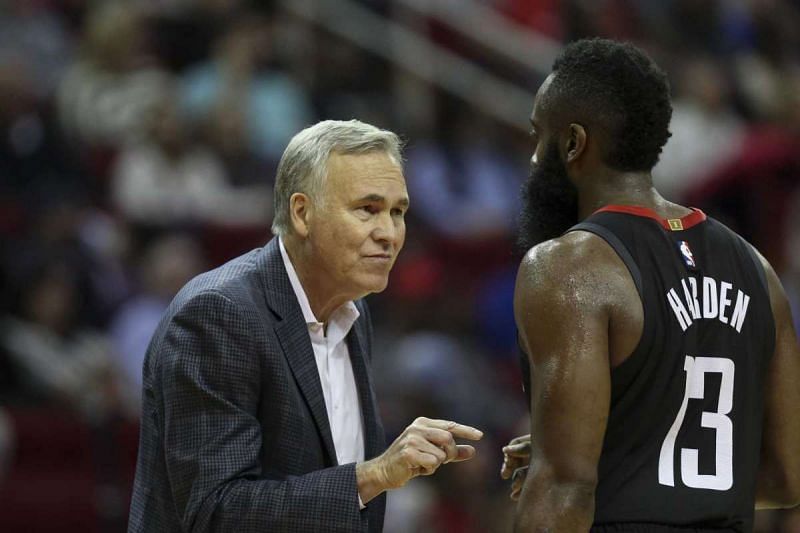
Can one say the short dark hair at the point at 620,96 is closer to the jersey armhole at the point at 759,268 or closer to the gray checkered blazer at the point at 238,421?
the jersey armhole at the point at 759,268

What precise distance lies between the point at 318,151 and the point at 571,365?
1.01m

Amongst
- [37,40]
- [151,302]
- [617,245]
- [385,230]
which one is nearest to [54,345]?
[151,302]

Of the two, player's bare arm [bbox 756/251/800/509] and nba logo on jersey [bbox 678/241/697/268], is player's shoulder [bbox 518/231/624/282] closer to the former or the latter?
nba logo on jersey [bbox 678/241/697/268]

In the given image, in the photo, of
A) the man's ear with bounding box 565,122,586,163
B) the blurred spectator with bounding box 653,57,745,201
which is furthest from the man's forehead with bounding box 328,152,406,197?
the blurred spectator with bounding box 653,57,745,201

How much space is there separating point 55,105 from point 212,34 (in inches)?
59.4

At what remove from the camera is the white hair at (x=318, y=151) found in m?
3.79

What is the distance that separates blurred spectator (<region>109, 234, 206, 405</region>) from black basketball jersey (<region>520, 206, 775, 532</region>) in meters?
5.19

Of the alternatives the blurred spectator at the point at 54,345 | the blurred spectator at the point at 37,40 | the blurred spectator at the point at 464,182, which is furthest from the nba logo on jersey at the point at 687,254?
the blurred spectator at the point at 37,40

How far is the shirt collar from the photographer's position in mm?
3871

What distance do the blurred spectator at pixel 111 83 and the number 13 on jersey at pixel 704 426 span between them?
21.8 feet

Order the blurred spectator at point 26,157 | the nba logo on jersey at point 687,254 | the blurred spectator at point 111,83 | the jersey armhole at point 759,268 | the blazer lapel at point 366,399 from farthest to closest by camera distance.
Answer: the blurred spectator at point 111,83 < the blurred spectator at point 26,157 < the blazer lapel at point 366,399 < the jersey armhole at point 759,268 < the nba logo on jersey at point 687,254

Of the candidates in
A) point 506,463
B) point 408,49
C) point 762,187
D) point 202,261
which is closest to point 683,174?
point 762,187

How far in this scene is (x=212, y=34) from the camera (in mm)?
10523

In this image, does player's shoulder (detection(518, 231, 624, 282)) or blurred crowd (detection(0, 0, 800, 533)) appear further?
blurred crowd (detection(0, 0, 800, 533))
